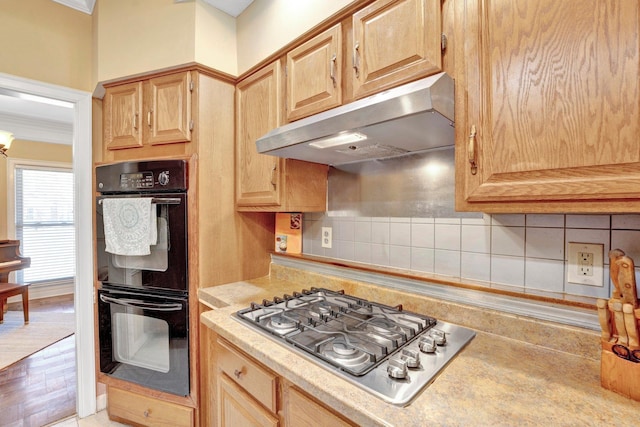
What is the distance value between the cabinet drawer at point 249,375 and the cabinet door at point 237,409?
3cm

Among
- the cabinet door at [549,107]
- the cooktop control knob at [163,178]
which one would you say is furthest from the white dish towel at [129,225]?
the cabinet door at [549,107]

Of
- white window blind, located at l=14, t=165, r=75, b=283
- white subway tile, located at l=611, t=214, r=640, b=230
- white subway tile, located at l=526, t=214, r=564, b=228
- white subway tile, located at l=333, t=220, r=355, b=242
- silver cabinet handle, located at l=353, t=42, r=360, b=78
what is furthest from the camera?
white window blind, located at l=14, t=165, r=75, b=283

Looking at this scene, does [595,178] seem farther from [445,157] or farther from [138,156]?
[138,156]

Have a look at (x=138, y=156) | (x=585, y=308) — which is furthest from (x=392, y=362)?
(x=138, y=156)

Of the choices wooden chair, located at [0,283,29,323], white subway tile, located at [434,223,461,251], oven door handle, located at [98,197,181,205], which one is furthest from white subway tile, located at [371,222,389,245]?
wooden chair, located at [0,283,29,323]

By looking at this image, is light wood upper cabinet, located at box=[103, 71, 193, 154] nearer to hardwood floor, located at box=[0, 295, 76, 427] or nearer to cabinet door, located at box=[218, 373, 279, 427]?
cabinet door, located at box=[218, 373, 279, 427]

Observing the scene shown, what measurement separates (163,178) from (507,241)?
1.69 m

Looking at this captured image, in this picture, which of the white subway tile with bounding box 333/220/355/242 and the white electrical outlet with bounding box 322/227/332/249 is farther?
the white electrical outlet with bounding box 322/227/332/249

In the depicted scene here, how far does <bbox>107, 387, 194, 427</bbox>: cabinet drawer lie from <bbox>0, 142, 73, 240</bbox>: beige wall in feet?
12.2

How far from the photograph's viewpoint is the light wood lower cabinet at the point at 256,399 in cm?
82

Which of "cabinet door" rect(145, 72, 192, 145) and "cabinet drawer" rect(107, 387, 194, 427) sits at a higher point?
"cabinet door" rect(145, 72, 192, 145)

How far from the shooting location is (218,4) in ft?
5.54

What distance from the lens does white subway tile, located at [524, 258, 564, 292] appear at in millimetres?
978

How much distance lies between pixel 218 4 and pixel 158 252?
58.0 inches
